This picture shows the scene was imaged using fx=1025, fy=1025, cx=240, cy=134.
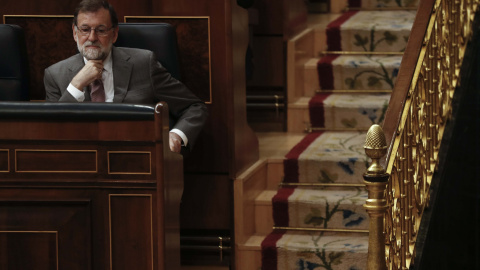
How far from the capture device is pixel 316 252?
4.04 meters

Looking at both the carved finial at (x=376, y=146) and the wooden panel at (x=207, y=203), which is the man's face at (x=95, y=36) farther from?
the carved finial at (x=376, y=146)

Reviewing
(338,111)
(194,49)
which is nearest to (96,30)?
(194,49)

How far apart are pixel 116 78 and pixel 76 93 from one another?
7.3 inches

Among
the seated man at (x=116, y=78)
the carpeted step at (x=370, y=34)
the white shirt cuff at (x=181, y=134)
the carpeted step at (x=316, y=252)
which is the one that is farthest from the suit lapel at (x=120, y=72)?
the carpeted step at (x=370, y=34)

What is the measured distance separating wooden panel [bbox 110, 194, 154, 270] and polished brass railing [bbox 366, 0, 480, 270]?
0.75 meters

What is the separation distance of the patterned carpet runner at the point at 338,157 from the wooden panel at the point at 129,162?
1218 millimetres

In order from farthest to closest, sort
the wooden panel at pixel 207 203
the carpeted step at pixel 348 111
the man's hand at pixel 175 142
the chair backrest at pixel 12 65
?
the carpeted step at pixel 348 111 → the wooden panel at pixel 207 203 → the chair backrest at pixel 12 65 → the man's hand at pixel 175 142

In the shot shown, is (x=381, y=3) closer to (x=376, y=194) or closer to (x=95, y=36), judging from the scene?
(x=95, y=36)

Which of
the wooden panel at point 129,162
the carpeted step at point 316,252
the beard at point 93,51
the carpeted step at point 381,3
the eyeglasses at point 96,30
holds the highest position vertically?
the carpeted step at point 381,3

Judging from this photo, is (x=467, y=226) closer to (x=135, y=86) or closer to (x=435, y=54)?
(x=435, y=54)

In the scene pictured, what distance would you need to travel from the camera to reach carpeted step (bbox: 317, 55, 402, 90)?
16.4 feet

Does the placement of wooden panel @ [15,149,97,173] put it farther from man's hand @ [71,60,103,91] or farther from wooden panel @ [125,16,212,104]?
wooden panel @ [125,16,212,104]

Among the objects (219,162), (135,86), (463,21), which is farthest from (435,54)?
(135,86)

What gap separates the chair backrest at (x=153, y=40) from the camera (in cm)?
374
